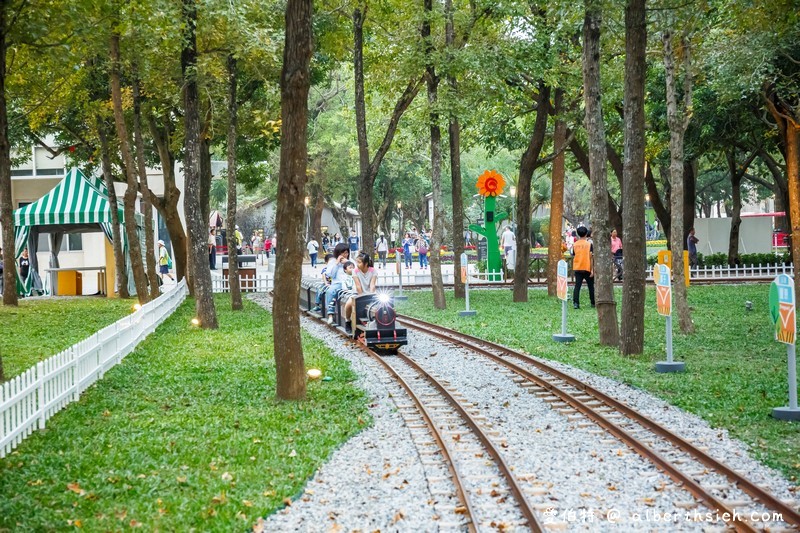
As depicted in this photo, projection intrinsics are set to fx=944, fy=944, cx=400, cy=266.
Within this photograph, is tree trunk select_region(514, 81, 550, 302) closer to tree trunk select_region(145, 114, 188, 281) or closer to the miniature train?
the miniature train

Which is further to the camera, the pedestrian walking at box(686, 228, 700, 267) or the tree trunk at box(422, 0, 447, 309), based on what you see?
the pedestrian walking at box(686, 228, 700, 267)

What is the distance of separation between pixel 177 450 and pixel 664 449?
4.91 meters

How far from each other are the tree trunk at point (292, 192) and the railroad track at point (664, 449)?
339 centimetres

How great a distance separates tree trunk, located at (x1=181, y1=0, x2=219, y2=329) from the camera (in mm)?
20562

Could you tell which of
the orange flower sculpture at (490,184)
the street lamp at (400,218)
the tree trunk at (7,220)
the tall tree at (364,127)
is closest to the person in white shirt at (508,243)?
the tall tree at (364,127)

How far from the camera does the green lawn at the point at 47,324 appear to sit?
55.7 ft

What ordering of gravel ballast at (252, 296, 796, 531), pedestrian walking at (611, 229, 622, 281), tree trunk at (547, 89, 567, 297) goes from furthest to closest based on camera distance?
pedestrian walking at (611, 229, 622, 281)
tree trunk at (547, 89, 567, 297)
gravel ballast at (252, 296, 796, 531)

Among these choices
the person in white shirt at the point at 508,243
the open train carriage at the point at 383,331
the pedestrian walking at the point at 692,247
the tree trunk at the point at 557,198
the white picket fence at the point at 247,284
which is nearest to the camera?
the open train carriage at the point at 383,331

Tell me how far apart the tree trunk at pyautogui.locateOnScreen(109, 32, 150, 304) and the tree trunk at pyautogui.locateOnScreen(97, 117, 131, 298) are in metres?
3.09

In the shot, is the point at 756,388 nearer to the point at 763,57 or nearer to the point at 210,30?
the point at 763,57

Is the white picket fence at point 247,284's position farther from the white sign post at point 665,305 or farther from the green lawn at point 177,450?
the white sign post at point 665,305

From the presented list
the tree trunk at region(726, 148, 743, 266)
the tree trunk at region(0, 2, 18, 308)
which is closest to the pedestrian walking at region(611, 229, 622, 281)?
the tree trunk at region(726, 148, 743, 266)

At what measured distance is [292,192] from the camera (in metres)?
12.0

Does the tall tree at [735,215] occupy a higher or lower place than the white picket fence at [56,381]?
higher
